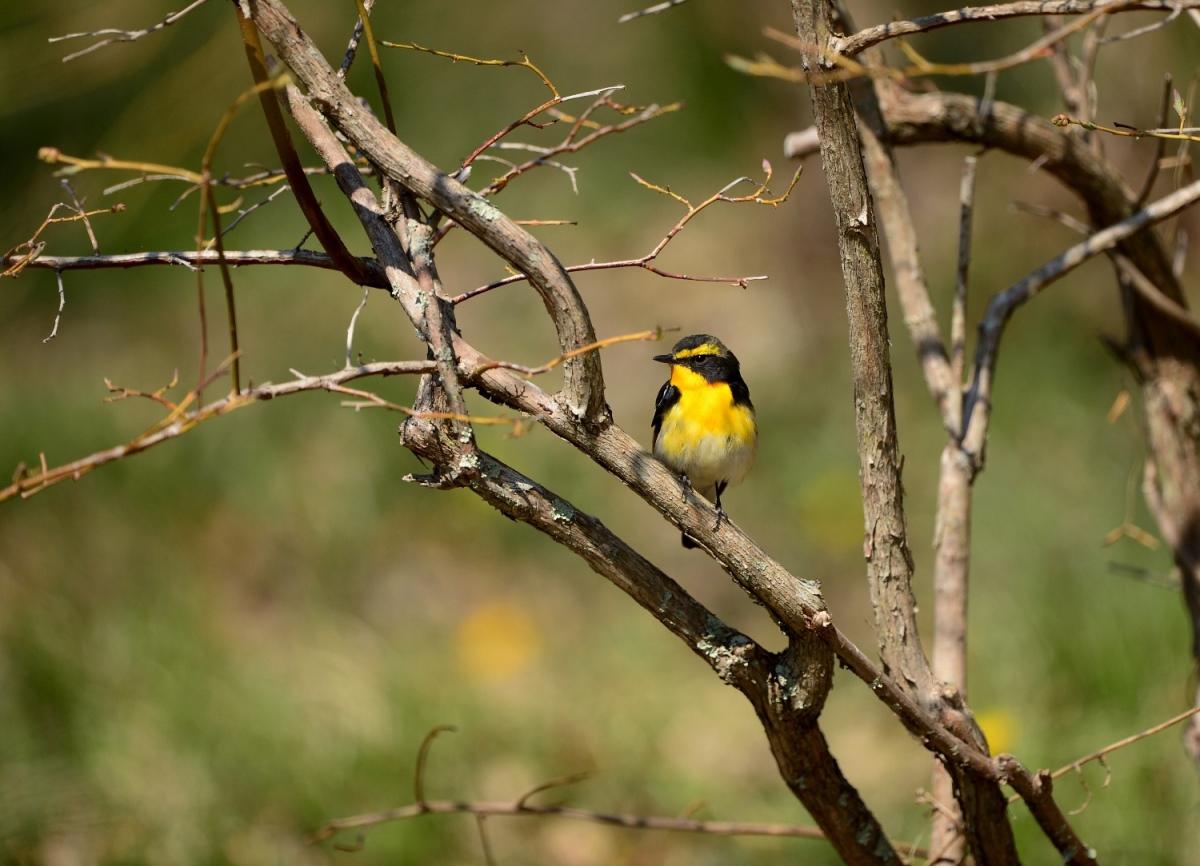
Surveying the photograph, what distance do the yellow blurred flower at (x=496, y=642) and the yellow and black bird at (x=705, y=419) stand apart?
6.94ft

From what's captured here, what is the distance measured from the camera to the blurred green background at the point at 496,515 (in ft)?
Result: 14.4

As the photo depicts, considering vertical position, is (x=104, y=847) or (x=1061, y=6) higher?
(x=1061, y=6)

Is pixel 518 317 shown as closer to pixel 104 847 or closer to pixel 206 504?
pixel 206 504

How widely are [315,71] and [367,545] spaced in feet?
14.3

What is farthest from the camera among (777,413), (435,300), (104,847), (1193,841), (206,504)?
(777,413)

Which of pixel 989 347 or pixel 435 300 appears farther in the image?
pixel 989 347

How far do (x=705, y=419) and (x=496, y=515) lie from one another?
2.94 meters

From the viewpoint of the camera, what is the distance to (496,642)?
570cm

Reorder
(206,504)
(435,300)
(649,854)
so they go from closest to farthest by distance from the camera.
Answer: (435,300) < (649,854) < (206,504)

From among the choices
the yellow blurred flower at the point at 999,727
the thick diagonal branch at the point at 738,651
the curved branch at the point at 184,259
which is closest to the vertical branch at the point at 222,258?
the curved branch at the point at 184,259

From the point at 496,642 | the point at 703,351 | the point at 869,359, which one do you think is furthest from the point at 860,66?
the point at 496,642

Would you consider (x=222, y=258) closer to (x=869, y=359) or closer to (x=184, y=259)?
(x=184, y=259)

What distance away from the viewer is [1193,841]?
3.59 metres

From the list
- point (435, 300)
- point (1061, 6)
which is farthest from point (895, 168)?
point (435, 300)
